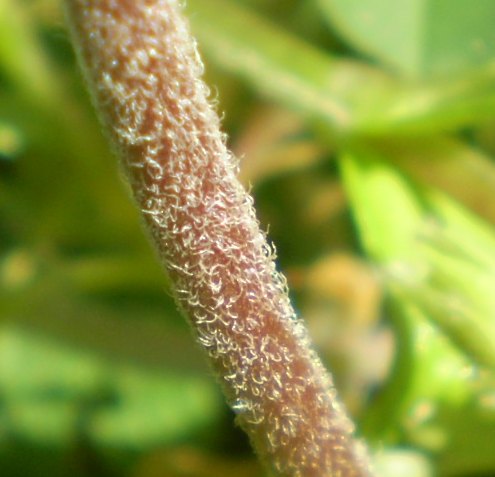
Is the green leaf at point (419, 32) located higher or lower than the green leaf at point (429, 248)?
higher

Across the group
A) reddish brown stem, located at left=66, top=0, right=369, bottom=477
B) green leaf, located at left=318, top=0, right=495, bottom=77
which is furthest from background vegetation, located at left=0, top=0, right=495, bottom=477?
reddish brown stem, located at left=66, top=0, right=369, bottom=477

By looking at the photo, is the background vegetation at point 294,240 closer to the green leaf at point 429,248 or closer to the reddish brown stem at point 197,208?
the green leaf at point 429,248

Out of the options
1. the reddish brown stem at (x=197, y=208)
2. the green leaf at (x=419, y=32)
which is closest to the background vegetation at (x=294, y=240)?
the green leaf at (x=419, y=32)

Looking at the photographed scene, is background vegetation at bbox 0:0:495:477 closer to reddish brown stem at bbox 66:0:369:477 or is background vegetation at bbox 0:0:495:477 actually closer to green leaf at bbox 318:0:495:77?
green leaf at bbox 318:0:495:77

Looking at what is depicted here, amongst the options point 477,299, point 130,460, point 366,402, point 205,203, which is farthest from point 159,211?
point 130,460

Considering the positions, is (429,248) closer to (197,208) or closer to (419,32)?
(419,32)
